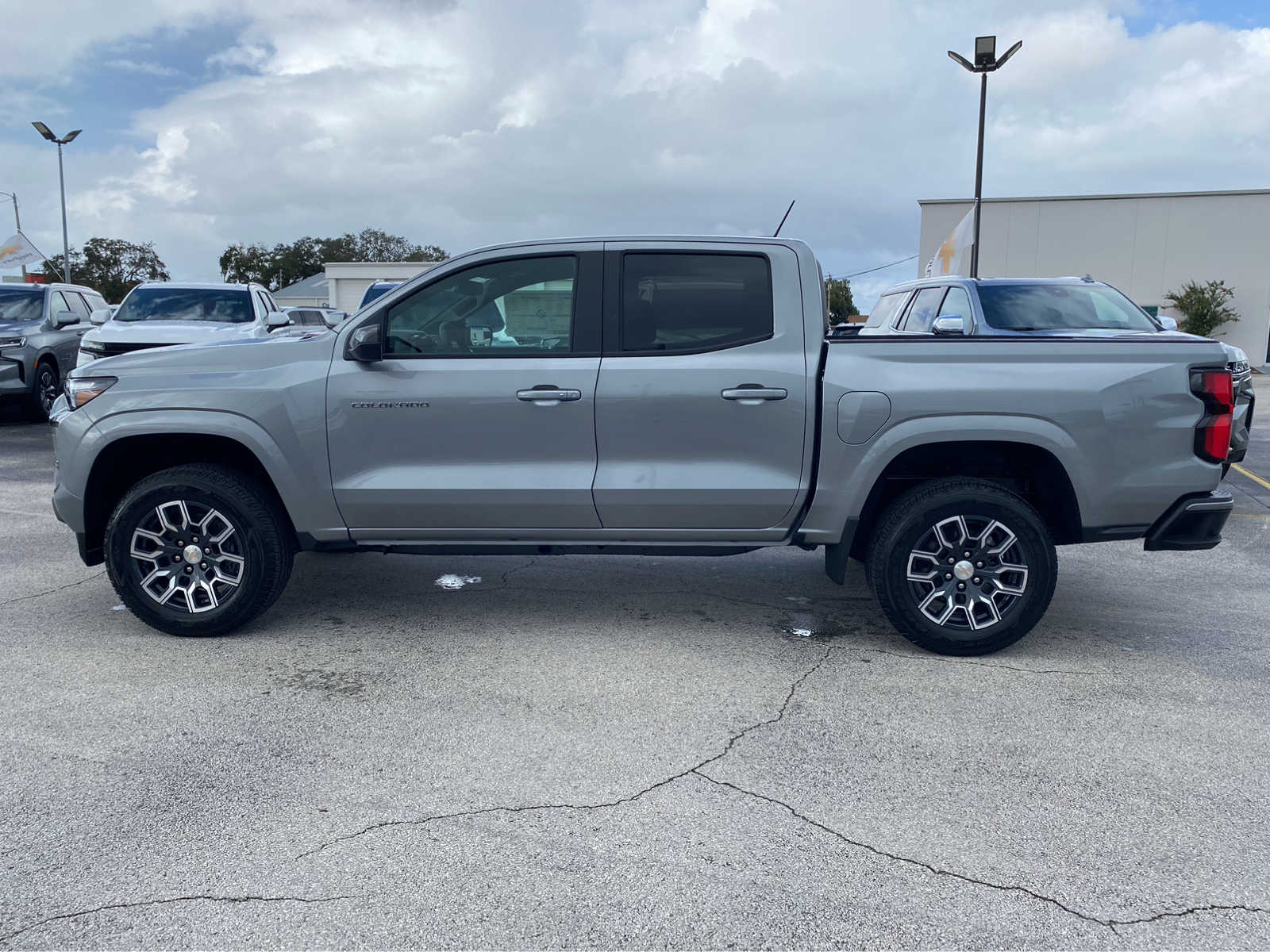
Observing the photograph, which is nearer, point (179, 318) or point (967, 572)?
point (967, 572)

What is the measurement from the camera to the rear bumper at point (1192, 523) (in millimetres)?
4660

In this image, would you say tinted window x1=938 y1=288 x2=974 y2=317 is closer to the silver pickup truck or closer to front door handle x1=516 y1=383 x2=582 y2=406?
the silver pickup truck

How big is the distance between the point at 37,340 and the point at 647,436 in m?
12.1

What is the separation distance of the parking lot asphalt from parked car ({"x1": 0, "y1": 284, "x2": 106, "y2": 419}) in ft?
29.7

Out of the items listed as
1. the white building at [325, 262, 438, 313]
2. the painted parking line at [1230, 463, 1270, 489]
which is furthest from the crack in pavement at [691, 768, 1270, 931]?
the white building at [325, 262, 438, 313]

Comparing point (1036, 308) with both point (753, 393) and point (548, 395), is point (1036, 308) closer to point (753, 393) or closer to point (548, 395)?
point (753, 393)

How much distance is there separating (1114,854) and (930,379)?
2.25 meters

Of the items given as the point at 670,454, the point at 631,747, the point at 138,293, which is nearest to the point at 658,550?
the point at 670,454

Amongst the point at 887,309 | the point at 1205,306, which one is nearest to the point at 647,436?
the point at 887,309

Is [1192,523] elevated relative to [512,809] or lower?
elevated

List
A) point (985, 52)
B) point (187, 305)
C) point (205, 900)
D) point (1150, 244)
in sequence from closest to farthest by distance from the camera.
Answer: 1. point (205, 900)
2. point (187, 305)
3. point (985, 52)
4. point (1150, 244)

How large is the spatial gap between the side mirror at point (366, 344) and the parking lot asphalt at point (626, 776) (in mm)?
1403

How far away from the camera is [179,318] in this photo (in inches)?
501

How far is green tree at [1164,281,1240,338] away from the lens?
34.2 m
